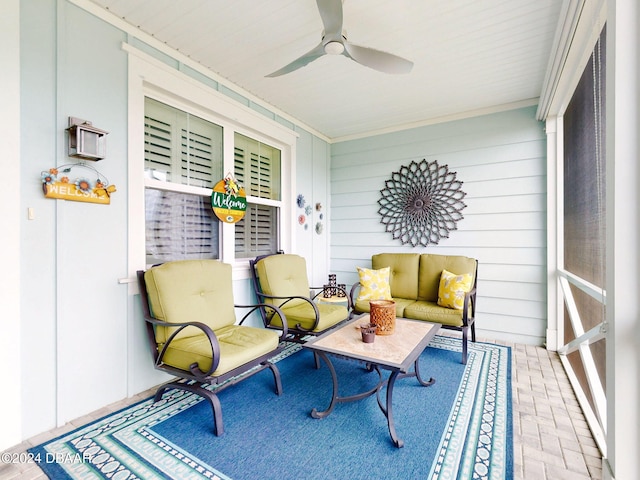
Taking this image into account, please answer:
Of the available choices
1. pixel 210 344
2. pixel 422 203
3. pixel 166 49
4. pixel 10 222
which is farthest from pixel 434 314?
pixel 166 49

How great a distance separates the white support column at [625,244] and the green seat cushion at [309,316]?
6.48 ft

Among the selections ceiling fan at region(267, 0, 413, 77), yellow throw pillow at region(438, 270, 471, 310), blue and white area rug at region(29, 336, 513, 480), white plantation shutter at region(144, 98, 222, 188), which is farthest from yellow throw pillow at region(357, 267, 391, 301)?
ceiling fan at region(267, 0, 413, 77)

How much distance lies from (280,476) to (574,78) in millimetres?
Result: 3595

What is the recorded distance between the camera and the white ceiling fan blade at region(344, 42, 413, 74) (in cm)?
209

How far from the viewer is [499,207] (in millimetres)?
3611

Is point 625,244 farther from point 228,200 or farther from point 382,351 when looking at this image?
point 228,200

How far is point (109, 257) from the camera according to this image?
2.15 m

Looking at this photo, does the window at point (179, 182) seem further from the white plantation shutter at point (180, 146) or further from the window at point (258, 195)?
the window at point (258, 195)

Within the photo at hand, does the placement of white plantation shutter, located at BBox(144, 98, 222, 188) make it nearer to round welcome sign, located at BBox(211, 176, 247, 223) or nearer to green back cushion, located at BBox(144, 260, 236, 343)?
round welcome sign, located at BBox(211, 176, 247, 223)

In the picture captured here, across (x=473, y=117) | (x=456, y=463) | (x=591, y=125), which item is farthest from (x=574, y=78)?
(x=456, y=463)

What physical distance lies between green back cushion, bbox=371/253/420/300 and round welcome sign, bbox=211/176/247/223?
1.99 m

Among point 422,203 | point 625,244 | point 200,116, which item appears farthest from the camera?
point 422,203

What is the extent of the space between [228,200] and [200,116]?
830mm

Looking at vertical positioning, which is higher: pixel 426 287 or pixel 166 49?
pixel 166 49
